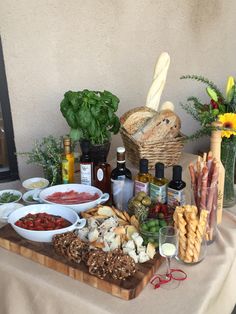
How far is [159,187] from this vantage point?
1.08 meters

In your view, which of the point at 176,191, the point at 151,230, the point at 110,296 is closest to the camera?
the point at 110,296

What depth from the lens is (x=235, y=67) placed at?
2617mm

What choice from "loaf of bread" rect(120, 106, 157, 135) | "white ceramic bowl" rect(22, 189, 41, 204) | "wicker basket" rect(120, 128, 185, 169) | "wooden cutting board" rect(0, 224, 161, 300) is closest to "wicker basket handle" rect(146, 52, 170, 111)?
"loaf of bread" rect(120, 106, 157, 135)

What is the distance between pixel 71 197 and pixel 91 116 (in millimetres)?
288

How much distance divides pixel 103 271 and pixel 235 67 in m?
2.19

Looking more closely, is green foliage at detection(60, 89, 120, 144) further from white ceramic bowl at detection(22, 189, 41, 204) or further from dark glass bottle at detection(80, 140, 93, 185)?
white ceramic bowl at detection(22, 189, 41, 204)

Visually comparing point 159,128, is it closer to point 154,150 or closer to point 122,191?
point 154,150

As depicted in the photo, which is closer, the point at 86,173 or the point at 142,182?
the point at 142,182

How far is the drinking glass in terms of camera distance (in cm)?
86

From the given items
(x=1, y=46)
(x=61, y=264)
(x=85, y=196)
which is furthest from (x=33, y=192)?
(x=1, y=46)

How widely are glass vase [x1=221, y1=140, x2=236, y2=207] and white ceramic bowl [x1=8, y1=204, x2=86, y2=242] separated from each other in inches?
20.5

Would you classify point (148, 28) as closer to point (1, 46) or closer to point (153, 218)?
point (1, 46)

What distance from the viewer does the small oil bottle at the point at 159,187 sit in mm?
1068

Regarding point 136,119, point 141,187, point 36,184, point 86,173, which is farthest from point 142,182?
point 36,184
